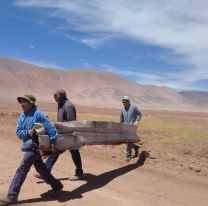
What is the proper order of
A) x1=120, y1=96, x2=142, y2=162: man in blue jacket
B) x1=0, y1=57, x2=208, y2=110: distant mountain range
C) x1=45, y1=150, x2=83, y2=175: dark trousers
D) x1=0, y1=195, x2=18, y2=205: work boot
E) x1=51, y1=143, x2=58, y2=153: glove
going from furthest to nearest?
1. x1=0, y1=57, x2=208, y2=110: distant mountain range
2. x1=120, y1=96, x2=142, y2=162: man in blue jacket
3. x1=45, y1=150, x2=83, y2=175: dark trousers
4. x1=51, y1=143, x2=58, y2=153: glove
5. x1=0, y1=195, x2=18, y2=205: work boot

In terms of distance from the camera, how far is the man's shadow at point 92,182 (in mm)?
7791

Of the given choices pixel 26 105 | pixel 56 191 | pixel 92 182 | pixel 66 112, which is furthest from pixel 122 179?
pixel 26 105

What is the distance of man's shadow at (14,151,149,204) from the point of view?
25.6 feet

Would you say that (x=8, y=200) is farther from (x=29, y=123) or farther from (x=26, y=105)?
Answer: (x=26, y=105)

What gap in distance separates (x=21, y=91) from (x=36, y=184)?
5402 inches

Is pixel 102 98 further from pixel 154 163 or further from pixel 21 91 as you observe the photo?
pixel 154 163

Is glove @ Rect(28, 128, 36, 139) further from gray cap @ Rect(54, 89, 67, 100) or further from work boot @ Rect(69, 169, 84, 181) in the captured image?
work boot @ Rect(69, 169, 84, 181)

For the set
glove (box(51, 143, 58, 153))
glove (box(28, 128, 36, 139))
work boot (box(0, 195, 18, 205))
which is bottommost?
work boot (box(0, 195, 18, 205))

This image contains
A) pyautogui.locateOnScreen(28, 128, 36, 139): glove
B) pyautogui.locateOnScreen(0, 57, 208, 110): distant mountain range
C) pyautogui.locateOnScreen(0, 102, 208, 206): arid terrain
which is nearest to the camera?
pyautogui.locateOnScreen(28, 128, 36, 139): glove

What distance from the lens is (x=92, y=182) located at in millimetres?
9180

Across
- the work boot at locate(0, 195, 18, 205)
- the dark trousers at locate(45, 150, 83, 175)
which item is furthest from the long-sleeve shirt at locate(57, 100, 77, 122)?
the work boot at locate(0, 195, 18, 205)

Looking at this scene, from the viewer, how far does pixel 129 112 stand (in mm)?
11633

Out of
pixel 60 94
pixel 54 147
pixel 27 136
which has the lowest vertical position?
pixel 54 147

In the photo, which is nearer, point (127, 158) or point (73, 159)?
point (73, 159)
